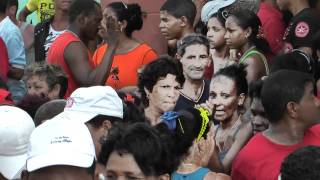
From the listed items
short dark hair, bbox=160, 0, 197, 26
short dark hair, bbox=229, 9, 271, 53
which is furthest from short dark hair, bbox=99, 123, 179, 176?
short dark hair, bbox=160, 0, 197, 26

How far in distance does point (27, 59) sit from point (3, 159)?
18.5ft

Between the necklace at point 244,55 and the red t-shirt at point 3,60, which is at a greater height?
the necklace at point 244,55

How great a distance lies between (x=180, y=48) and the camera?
8039 mm

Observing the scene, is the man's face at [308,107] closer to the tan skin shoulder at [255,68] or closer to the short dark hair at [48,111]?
the short dark hair at [48,111]

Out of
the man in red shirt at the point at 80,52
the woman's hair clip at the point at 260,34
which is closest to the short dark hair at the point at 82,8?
the man in red shirt at the point at 80,52

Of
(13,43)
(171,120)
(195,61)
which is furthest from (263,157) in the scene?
(13,43)

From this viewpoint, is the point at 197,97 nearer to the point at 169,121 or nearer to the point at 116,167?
the point at 169,121

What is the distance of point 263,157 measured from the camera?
5.87 metres

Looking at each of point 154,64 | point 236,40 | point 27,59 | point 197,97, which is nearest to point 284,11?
point 236,40

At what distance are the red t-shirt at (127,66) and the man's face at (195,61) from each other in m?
0.48

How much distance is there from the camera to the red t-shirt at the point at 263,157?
582 centimetres

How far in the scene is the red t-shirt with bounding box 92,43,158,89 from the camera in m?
8.30

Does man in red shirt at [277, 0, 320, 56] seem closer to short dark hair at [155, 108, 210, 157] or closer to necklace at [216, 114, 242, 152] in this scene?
necklace at [216, 114, 242, 152]

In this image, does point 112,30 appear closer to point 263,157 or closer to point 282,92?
point 282,92
